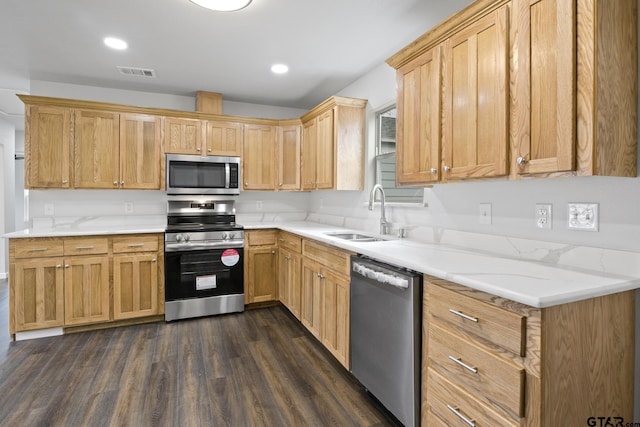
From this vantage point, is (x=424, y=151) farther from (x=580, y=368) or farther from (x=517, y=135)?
(x=580, y=368)

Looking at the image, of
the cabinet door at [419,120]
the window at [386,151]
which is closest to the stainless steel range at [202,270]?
the window at [386,151]

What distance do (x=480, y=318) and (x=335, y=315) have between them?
1360mm

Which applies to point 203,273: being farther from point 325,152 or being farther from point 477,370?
point 477,370

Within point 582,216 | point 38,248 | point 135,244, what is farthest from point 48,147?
point 582,216

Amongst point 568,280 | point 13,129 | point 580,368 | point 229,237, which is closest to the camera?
point 580,368

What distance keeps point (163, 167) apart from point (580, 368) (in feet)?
12.7

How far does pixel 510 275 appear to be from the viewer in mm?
1435

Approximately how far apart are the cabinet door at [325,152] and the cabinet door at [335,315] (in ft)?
3.70

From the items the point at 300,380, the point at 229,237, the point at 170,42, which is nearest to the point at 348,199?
the point at 229,237

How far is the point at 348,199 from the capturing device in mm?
3750

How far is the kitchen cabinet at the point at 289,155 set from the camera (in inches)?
167

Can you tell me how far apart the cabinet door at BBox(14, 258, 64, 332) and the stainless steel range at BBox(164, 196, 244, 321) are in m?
0.91

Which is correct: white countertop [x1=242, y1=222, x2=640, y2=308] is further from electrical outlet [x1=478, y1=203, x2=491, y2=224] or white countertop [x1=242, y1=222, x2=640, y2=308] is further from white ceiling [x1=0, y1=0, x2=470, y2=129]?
white ceiling [x1=0, y1=0, x2=470, y2=129]

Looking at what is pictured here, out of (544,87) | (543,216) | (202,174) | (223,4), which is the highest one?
(223,4)
